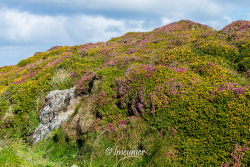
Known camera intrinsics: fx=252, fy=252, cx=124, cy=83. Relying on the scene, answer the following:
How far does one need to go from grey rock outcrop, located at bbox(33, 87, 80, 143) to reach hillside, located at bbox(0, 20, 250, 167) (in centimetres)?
9

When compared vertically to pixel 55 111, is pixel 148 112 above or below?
above

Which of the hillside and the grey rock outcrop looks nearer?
the hillside

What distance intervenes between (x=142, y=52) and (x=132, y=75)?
6743 millimetres

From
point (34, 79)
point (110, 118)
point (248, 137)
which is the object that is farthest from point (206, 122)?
point (34, 79)

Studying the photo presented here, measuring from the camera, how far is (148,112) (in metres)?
13.6

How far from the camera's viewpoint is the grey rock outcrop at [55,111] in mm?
17047

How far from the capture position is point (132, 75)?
1612cm

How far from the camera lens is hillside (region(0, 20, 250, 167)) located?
37.3ft

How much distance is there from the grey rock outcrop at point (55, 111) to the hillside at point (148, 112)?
87 millimetres

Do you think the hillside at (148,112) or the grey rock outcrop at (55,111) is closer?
the hillside at (148,112)

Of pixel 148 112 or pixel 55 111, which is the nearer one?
pixel 148 112

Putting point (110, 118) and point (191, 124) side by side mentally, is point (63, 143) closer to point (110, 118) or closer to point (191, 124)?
point (110, 118)

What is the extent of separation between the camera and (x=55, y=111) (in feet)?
60.1

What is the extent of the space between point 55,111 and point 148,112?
789cm
